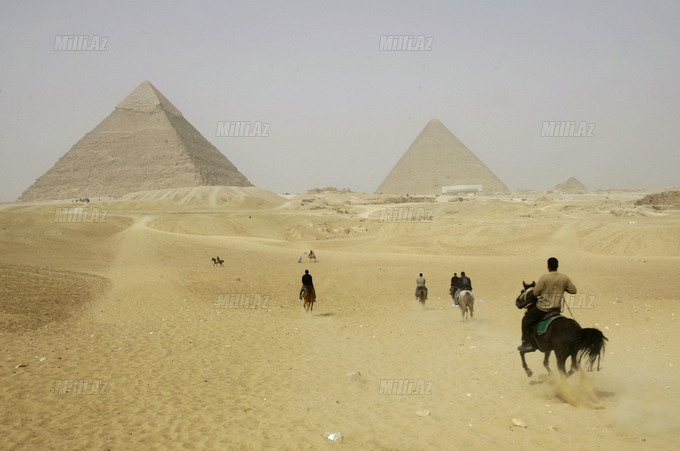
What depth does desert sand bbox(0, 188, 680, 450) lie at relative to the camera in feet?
13.8

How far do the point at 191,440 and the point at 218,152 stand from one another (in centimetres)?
10729

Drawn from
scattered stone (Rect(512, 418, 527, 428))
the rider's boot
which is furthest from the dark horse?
scattered stone (Rect(512, 418, 527, 428))

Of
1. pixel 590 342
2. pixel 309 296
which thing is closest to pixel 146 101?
pixel 309 296

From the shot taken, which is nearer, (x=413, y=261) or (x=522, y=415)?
(x=522, y=415)

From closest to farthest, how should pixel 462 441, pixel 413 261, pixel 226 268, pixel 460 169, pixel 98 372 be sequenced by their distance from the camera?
pixel 462 441 < pixel 98 372 < pixel 226 268 < pixel 413 261 < pixel 460 169

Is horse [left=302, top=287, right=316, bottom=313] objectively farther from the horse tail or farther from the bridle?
the horse tail

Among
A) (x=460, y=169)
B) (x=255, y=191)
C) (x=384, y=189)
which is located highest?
(x=460, y=169)

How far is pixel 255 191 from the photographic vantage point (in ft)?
210

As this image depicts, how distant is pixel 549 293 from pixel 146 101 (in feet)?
386

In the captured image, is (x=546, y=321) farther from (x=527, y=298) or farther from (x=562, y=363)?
(x=562, y=363)

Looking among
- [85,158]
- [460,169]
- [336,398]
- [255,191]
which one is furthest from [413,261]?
[85,158]

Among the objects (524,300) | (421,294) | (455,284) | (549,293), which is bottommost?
(421,294)

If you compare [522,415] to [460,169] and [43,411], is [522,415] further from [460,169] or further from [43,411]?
[460,169]

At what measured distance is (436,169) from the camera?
105188 millimetres
